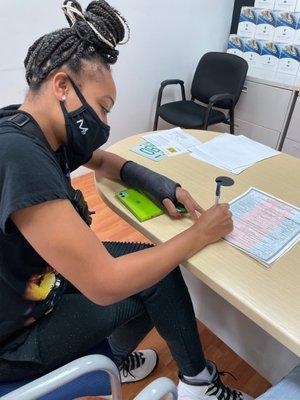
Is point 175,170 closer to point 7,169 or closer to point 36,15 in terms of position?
point 7,169

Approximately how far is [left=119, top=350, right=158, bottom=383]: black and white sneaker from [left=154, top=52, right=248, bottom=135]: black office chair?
1.63m

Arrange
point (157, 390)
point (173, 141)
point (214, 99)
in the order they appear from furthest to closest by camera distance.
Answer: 1. point (214, 99)
2. point (173, 141)
3. point (157, 390)

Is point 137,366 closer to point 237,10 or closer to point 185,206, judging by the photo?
point 185,206

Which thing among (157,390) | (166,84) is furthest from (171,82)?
(157,390)

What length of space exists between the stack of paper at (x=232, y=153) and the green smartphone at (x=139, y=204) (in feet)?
1.11

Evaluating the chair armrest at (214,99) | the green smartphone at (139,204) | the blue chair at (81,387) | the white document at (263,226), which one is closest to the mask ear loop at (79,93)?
the green smartphone at (139,204)

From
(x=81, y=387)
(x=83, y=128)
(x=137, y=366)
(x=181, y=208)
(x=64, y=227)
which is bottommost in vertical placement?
(x=137, y=366)

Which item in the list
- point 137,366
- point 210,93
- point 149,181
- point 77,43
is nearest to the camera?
point 77,43

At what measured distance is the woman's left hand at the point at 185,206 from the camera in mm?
898

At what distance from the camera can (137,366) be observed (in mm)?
1243

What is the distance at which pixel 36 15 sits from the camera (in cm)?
195

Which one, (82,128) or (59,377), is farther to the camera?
(82,128)

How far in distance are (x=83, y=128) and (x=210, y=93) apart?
2244 mm

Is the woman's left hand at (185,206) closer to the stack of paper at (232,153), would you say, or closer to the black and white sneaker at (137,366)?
the stack of paper at (232,153)
